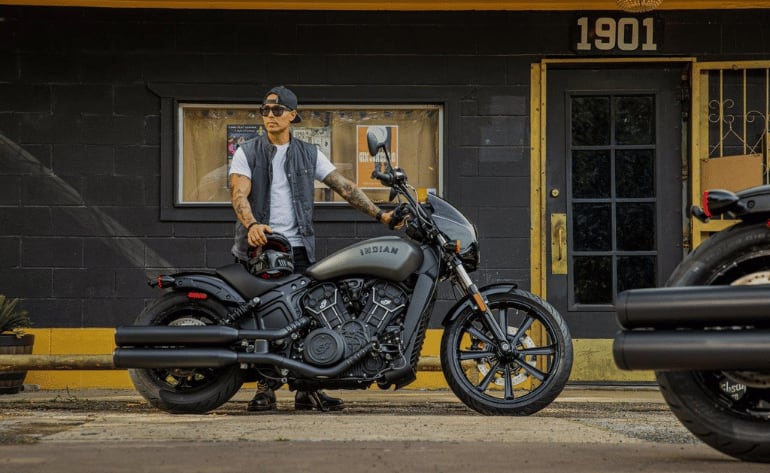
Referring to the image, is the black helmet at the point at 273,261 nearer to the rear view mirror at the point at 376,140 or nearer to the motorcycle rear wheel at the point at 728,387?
the rear view mirror at the point at 376,140

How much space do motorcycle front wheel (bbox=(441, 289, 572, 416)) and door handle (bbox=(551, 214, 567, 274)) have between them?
2.75m

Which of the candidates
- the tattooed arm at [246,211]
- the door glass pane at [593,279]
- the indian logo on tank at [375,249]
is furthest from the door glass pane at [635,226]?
the tattooed arm at [246,211]

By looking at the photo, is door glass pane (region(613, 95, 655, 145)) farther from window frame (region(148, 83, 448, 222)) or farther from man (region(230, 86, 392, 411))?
man (region(230, 86, 392, 411))

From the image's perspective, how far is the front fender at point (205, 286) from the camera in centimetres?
723

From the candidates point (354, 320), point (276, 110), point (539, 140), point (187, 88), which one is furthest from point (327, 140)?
point (354, 320)

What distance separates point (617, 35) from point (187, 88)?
3.32 m

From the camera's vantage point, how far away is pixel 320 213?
389 inches

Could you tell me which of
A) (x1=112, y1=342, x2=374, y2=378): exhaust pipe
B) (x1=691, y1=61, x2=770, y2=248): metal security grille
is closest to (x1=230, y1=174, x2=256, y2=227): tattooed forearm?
(x1=112, y1=342, x2=374, y2=378): exhaust pipe

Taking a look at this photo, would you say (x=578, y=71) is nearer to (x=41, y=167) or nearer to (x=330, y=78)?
(x=330, y=78)

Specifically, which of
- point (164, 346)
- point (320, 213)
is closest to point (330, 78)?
point (320, 213)

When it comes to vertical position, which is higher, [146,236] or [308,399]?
[146,236]

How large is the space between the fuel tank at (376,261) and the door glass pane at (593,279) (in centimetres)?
313

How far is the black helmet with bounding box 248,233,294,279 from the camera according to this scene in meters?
7.32

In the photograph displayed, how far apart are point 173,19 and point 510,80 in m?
2.63
